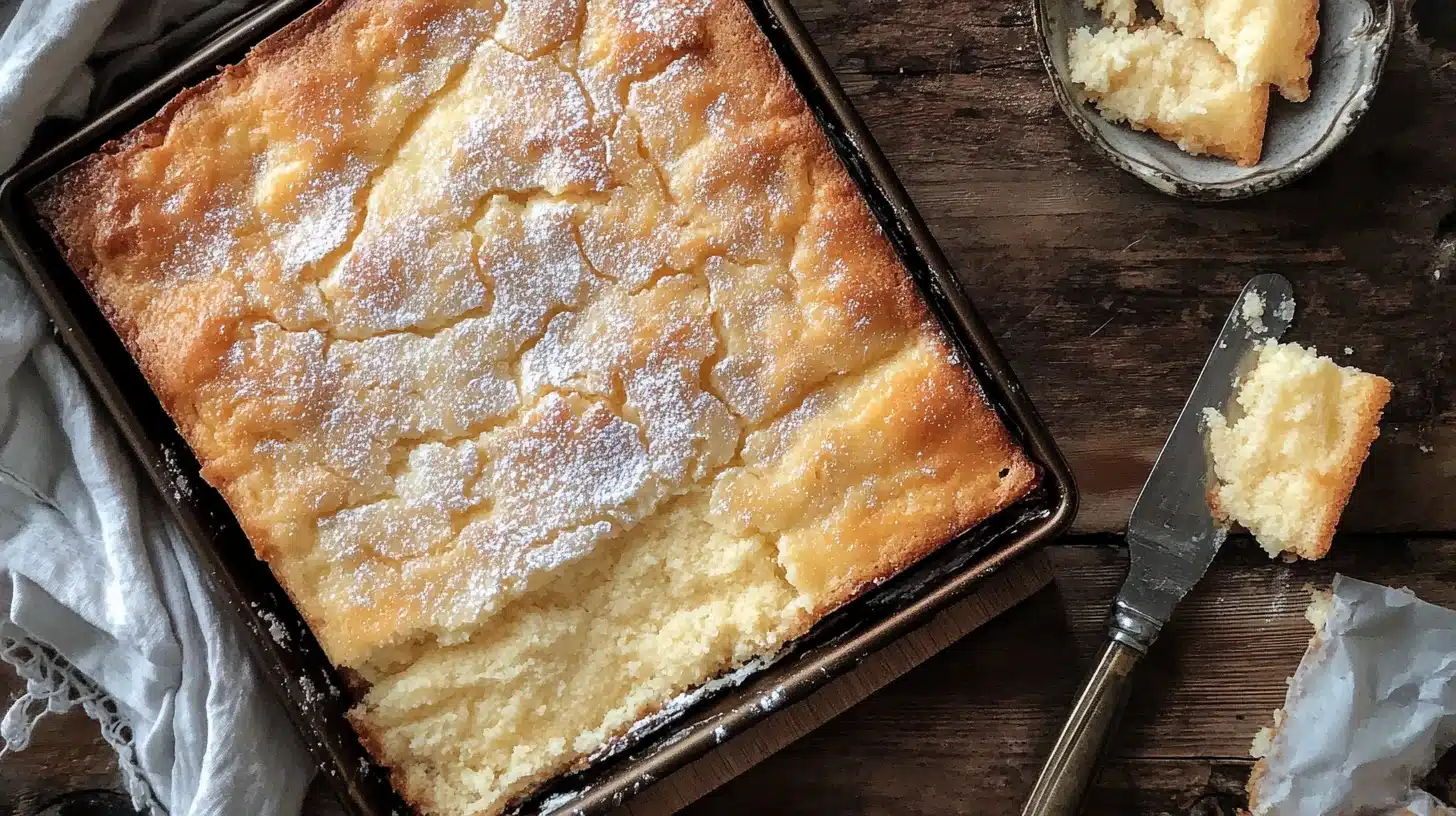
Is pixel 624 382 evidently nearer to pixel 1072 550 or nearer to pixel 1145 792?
pixel 1072 550

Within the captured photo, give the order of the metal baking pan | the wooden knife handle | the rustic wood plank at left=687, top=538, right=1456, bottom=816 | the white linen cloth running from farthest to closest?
the rustic wood plank at left=687, top=538, right=1456, bottom=816
the wooden knife handle
the white linen cloth
the metal baking pan

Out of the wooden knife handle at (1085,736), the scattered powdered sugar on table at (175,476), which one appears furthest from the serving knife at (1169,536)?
the scattered powdered sugar on table at (175,476)

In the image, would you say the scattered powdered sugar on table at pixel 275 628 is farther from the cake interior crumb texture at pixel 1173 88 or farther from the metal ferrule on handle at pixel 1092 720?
the cake interior crumb texture at pixel 1173 88

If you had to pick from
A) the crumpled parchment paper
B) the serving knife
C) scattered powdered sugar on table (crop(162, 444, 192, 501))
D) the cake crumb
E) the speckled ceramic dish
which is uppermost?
scattered powdered sugar on table (crop(162, 444, 192, 501))

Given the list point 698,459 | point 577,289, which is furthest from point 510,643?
point 577,289

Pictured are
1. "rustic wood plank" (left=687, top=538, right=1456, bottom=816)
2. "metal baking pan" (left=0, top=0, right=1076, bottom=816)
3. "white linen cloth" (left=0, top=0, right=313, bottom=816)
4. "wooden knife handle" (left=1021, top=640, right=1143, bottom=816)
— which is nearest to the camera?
"metal baking pan" (left=0, top=0, right=1076, bottom=816)

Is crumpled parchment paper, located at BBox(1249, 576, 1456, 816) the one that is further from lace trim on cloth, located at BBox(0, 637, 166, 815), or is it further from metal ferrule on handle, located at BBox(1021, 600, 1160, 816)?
lace trim on cloth, located at BBox(0, 637, 166, 815)

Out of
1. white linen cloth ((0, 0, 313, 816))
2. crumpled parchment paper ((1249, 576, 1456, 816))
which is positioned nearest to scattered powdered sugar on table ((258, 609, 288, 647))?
white linen cloth ((0, 0, 313, 816))
